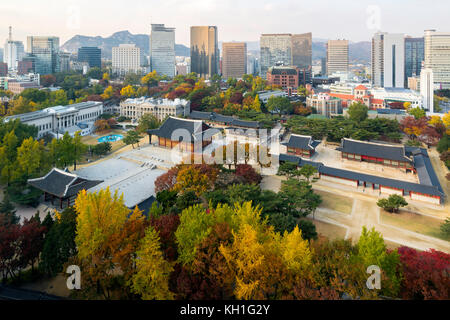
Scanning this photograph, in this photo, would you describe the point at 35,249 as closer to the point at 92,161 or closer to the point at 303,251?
the point at 303,251

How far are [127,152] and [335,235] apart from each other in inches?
710

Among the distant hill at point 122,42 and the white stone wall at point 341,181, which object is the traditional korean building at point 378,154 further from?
the distant hill at point 122,42

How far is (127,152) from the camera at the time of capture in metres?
25.2

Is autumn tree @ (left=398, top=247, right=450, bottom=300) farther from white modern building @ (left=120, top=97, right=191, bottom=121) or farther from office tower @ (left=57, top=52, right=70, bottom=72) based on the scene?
office tower @ (left=57, top=52, right=70, bottom=72)

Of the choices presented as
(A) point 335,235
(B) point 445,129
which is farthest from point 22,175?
(B) point 445,129

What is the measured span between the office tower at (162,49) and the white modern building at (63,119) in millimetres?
50045

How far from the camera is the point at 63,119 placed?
31.5m

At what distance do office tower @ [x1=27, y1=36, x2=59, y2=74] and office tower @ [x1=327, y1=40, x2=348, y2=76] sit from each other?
2967 inches

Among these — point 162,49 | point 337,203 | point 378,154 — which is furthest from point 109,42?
point 337,203

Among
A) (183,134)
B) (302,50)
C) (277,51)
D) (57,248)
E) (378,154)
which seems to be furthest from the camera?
(302,50)

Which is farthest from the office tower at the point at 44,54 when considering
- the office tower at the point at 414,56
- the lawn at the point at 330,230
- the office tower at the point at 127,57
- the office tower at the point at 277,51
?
the office tower at the point at 414,56

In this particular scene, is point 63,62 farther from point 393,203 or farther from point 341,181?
Result: point 393,203

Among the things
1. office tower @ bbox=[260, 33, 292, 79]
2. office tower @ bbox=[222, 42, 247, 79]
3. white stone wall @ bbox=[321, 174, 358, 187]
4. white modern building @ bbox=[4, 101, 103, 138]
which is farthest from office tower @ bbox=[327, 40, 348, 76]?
white stone wall @ bbox=[321, 174, 358, 187]

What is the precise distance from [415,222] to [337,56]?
293 feet
